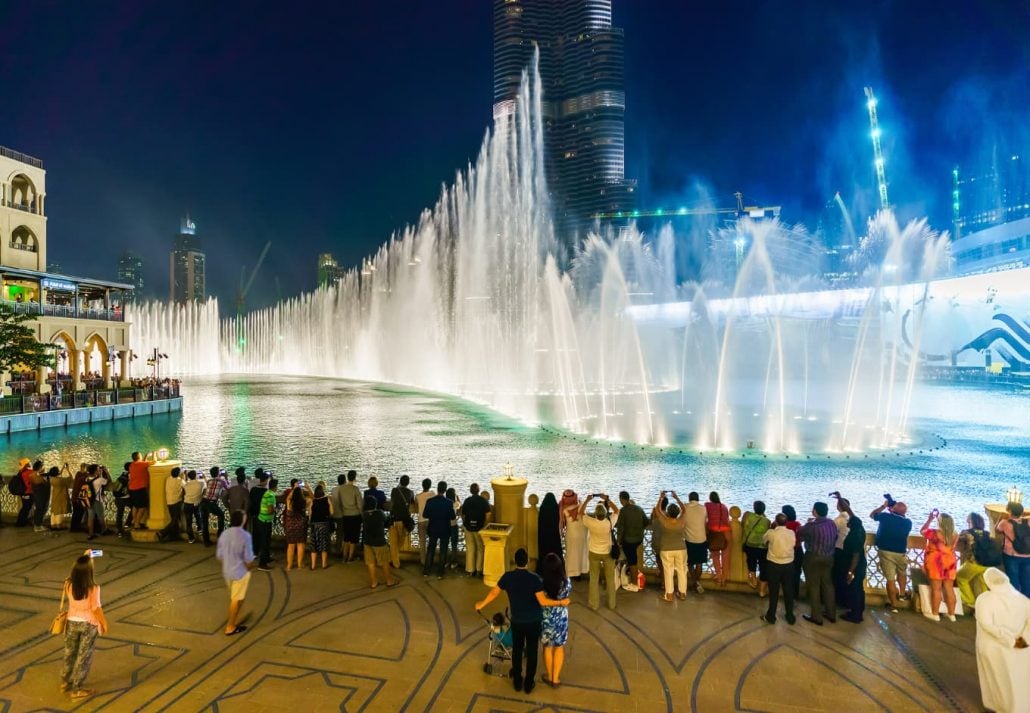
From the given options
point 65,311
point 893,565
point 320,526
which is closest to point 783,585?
point 893,565

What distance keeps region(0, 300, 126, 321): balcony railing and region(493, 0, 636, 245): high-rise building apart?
109 metres

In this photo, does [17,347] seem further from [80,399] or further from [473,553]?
[473,553]

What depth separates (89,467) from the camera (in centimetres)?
1071

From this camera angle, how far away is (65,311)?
1447 inches

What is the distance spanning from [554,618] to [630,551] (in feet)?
8.77

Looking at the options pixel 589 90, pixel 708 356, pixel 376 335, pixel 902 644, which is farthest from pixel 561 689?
pixel 589 90

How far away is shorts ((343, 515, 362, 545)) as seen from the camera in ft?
29.4

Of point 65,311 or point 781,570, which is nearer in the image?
point 781,570

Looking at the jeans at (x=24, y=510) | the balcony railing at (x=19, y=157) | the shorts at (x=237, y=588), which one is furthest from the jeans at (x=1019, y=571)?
the balcony railing at (x=19, y=157)

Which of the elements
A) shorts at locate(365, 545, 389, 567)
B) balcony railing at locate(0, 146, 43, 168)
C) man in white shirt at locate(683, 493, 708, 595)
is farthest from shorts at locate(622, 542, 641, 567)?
balcony railing at locate(0, 146, 43, 168)

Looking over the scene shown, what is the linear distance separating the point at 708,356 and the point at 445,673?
70.8 meters

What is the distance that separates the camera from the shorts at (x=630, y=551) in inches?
316

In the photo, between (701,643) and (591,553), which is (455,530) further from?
(701,643)

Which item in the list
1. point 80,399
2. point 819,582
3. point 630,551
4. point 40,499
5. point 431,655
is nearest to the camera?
point 431,655
